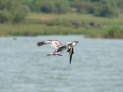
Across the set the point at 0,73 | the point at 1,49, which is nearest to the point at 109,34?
the point at 1,49

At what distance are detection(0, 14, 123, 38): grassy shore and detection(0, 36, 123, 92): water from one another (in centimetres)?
2875

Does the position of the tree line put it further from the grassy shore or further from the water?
the water

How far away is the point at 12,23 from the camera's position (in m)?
139

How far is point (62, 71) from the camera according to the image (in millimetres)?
56500

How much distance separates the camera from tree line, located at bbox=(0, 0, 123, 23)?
149 metres

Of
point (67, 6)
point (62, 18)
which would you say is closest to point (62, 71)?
point (62, 18)

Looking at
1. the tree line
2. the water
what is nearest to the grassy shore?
the tree line

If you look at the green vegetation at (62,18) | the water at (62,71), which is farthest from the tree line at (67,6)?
the water at (62,71)

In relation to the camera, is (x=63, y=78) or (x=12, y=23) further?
(x=12, y=23)

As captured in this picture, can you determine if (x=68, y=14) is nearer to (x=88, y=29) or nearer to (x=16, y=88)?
(x=88, y=29)

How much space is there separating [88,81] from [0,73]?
26.8 ft

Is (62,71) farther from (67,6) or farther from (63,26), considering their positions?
(67,6)

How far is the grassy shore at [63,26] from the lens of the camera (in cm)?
11988

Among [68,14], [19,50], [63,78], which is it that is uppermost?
[63,78]
